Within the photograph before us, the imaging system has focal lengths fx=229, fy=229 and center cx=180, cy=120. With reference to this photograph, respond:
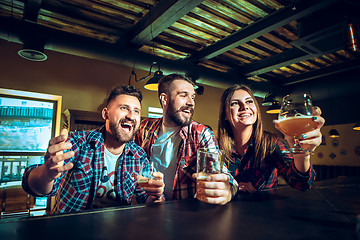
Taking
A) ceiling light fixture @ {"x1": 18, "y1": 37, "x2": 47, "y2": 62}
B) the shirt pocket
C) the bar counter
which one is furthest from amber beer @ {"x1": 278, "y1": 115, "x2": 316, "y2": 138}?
ceiling light fixture @ {"x1": 18, "y1": 37, "x2": 47, "y2": 62}

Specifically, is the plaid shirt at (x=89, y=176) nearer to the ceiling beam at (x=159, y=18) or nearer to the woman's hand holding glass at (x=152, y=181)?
the woman's hand holding glass at (x=152, y=181)

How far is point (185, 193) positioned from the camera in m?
1.95

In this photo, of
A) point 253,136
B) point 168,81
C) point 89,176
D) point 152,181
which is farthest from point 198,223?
point 168,81

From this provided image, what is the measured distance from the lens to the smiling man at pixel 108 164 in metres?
1.62

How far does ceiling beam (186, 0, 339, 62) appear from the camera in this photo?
10.9 ft

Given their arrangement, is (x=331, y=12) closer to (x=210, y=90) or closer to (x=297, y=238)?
(x=297, y=238)

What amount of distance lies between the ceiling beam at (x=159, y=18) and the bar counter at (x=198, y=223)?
299 cm

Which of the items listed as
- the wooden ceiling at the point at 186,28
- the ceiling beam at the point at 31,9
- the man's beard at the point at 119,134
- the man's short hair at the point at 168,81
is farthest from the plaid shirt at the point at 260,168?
the ceiling beam at the point at 31,9

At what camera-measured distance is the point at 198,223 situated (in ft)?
2.28

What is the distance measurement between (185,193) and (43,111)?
14.8 ft

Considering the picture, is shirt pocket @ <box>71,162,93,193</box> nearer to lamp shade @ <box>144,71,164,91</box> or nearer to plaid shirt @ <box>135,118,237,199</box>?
plaid shirt @ <box>135,118,237,199</box>

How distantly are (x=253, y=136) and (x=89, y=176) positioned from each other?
1345 mm

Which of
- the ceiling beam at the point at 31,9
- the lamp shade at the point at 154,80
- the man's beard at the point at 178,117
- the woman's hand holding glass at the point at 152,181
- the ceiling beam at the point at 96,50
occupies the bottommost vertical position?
the woman's hand holding glass at the point at 152,181

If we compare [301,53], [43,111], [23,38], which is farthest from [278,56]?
[43,111]
